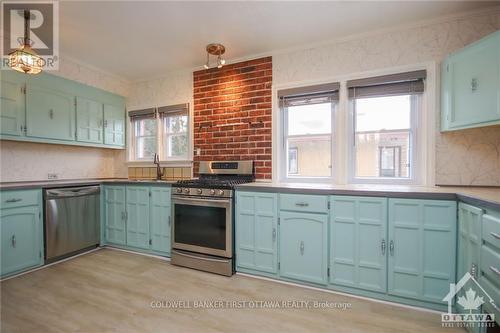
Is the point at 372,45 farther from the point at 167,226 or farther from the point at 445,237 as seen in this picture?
the point at 167,226

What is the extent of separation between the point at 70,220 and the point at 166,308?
6.26 feet

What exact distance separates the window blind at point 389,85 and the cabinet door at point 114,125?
3.47 metres

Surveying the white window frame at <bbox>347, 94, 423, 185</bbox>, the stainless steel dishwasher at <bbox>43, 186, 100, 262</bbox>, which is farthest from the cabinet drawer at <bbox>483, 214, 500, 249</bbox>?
the stainless steel dishwasher at <bbox>43, 186, 100, 262</bbox>

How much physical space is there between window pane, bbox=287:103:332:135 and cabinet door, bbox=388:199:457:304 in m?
1.24

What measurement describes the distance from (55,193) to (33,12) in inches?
73.2

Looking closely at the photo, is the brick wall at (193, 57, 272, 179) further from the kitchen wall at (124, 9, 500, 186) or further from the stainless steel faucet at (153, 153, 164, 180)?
the stainless steel faucet at (153, 153, 164, 180)

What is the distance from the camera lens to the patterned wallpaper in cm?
219

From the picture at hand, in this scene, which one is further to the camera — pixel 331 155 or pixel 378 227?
pixel 331 155

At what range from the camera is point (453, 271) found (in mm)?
1809

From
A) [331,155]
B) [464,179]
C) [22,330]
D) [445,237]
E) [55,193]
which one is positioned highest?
[331,155]

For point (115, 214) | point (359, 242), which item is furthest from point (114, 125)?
point (359, 242)

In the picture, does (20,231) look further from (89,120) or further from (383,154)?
(383,154)

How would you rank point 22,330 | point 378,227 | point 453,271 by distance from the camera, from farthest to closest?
1. point 378,227
2. point 453,271
3. point 22,330

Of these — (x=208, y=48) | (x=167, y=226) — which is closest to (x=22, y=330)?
(x=167, y=226)
